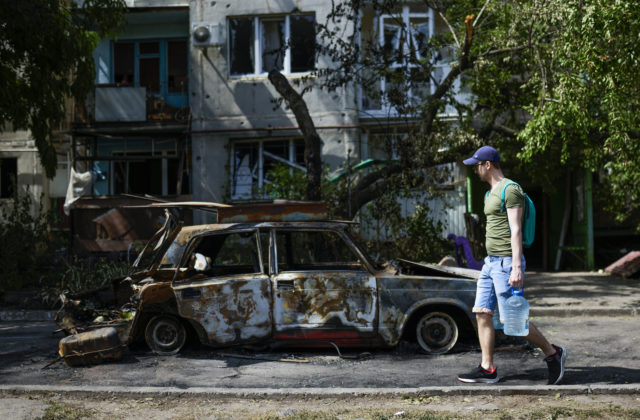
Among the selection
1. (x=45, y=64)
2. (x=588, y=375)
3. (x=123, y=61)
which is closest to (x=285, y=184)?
(x=45, y=64)

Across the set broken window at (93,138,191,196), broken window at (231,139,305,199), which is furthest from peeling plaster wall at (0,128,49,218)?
broken window at (231,139,305,199)

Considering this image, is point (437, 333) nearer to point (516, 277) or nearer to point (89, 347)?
point (516, 277)

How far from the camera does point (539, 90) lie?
11.3 meters

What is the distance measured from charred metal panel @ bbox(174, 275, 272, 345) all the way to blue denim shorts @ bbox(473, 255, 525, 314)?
2.37 metres

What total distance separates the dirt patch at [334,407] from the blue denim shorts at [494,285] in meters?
0.78

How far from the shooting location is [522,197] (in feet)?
18.0

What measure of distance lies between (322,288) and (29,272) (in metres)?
7.94

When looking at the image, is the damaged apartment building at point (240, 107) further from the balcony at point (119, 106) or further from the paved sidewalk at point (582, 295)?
the paved sidewalk at point (582, 295)

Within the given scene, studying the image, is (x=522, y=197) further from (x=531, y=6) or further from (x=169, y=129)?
(x=169, y=129)

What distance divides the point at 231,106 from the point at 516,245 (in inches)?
558

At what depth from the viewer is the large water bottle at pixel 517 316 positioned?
5.37 metres

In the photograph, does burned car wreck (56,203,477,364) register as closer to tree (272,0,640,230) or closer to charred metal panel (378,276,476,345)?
charred metal panel (378,276,476,345)

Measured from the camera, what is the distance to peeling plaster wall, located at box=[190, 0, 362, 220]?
59.5 feet

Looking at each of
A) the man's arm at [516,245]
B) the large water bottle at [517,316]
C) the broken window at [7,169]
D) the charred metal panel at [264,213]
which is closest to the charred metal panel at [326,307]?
the charred metal panel at [264,213]
